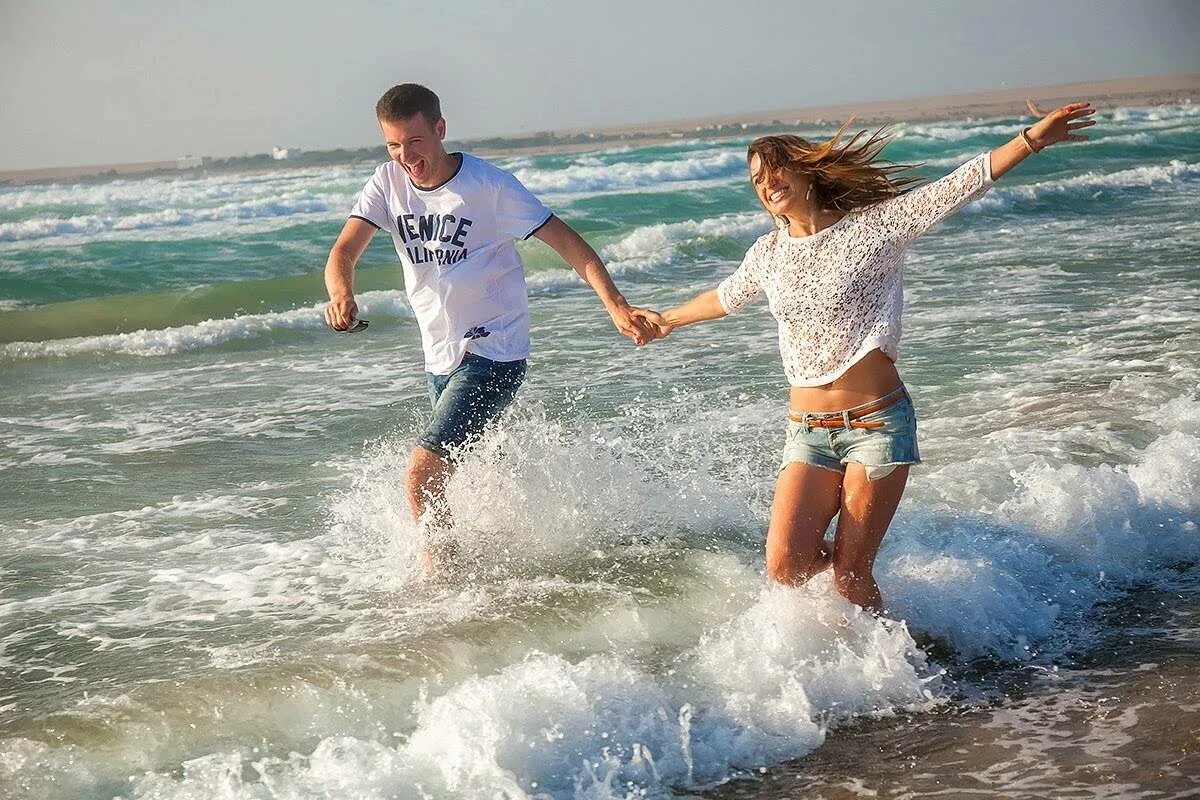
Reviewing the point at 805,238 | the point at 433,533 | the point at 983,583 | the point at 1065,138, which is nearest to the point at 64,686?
the point at 433,533

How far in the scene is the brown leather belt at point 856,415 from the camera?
4539 mm

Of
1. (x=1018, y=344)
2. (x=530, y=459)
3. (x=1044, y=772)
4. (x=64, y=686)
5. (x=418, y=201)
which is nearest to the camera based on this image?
(x=1044, y=772)

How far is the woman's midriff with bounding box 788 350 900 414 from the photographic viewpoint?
14.9 ft

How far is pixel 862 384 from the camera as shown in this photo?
456 cm

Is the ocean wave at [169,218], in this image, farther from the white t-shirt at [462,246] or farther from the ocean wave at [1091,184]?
the white t-shirt at [462,246]

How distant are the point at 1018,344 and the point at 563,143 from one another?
68.2m

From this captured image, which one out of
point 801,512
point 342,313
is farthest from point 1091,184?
point 342,313

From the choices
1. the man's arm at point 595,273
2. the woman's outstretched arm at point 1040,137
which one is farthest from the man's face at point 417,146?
the woman's outstretched arm at point 1040,137

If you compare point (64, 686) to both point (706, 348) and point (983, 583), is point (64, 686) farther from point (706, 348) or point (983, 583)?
point (706, 348)

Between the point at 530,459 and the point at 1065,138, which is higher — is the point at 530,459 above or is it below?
below

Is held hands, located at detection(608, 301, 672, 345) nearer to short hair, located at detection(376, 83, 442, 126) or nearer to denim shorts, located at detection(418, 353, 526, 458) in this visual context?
denim shorts, located at detection(418, 353, 526, 458)

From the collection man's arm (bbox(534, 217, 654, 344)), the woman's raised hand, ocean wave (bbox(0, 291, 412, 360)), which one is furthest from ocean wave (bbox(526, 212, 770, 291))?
the woman's raised hand

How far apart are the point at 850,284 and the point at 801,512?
804mm

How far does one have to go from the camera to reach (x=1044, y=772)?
4121mm
